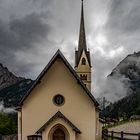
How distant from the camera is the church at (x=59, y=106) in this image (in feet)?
96.0

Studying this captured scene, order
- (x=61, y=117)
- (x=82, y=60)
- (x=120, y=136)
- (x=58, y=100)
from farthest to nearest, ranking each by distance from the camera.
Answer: (x=82, y=60), (x=58, y=100), (x=61, y=117), (x=120, y=136)

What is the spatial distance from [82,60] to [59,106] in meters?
49.0

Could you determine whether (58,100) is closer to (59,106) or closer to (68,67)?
(59,106)

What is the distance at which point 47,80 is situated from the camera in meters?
30.1

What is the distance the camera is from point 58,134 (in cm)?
2944

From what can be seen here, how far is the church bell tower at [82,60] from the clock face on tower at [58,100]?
4578 cm

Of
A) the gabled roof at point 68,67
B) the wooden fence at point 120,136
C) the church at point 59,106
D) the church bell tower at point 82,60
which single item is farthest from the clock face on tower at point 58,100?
the church bell tower at point 82,60

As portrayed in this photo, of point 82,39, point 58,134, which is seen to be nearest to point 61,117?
point 58,134

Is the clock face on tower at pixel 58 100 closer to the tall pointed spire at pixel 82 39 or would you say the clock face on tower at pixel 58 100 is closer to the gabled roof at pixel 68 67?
the gabled roof at pixel 68 67

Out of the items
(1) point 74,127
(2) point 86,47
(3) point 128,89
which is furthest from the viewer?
(3) point 128,89

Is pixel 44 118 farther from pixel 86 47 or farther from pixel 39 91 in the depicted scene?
pixel 86 47

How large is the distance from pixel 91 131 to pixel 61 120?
2.41 metres

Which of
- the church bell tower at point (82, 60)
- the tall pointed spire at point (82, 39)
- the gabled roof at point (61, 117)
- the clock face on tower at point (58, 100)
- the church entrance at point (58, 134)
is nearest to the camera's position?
the gabled roof at point (61, 117)

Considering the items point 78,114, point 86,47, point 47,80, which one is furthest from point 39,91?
point 86,47
